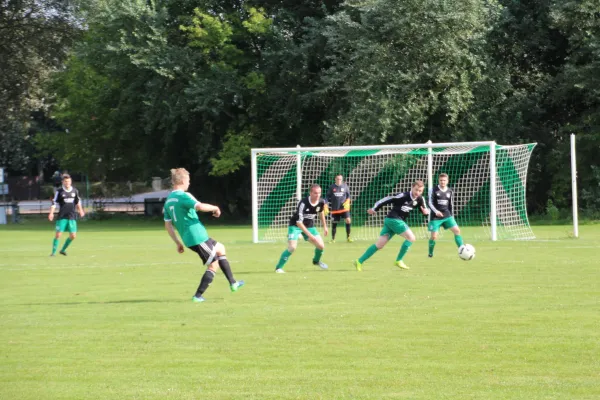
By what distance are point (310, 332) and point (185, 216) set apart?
3211 mm

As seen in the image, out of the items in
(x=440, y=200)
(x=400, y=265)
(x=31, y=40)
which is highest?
(x=31, y=40)

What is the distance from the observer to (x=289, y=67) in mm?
39125

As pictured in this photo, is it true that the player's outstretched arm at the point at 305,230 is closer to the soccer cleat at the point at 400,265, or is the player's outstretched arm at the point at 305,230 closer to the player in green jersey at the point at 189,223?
the soccer cleat at the point at 400,265

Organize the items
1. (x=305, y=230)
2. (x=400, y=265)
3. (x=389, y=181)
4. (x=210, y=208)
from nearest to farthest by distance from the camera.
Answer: (x=210, y=208), (x=305, y=230), (x=400, y=265), (x=389, y=181)

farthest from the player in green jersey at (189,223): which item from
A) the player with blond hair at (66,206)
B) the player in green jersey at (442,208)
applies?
the player with blond hair at (66,206)

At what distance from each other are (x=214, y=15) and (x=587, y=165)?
1706 cm

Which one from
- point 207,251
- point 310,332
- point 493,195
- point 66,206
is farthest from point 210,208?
point 493,195

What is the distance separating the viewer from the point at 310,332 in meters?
10.3

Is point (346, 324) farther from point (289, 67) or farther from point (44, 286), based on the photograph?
point (289, 67)

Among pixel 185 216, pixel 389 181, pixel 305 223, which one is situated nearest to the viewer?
pixel 185 216

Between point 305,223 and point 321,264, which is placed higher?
point 305,223

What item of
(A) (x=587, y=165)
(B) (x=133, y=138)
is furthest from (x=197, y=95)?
(A) (x=587, y=165)

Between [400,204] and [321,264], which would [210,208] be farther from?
[400,204]

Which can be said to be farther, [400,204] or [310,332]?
[400,204]
